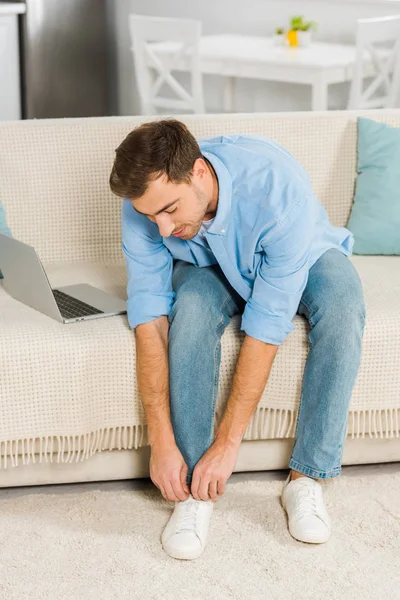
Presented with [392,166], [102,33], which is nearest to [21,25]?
[102,33]

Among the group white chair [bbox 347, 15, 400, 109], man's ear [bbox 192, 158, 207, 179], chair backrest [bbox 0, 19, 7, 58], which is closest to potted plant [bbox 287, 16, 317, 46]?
white chair [bbox 347, 15, 400, 109]

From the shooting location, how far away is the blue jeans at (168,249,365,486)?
1735 mm

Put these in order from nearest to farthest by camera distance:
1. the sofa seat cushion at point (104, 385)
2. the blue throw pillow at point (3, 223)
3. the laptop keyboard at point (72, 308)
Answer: the sofa seat cushion at point (104, 385)
the laptop keyboard at point (72, 308)
the blue throw pillow at point (3, 223)

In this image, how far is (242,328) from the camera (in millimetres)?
1753

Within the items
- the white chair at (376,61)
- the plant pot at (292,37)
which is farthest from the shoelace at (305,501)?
the plant pot at (292,37)

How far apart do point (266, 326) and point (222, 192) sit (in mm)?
270

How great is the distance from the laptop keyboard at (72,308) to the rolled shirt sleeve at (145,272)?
0.13 metres

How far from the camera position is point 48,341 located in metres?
1.79

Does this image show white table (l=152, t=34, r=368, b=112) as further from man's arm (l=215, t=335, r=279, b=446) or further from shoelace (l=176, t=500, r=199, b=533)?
shoelace (l=176, t=500, r=199, b=533)

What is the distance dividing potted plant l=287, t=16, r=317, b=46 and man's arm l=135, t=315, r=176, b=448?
283 cm

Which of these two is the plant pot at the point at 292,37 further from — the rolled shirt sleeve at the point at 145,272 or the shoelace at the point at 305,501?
the shoelace at the point at 305,501

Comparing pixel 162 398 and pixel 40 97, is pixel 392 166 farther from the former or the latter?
pixel 40 97

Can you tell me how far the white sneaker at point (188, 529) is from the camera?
167cm

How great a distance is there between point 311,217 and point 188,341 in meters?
0.34
